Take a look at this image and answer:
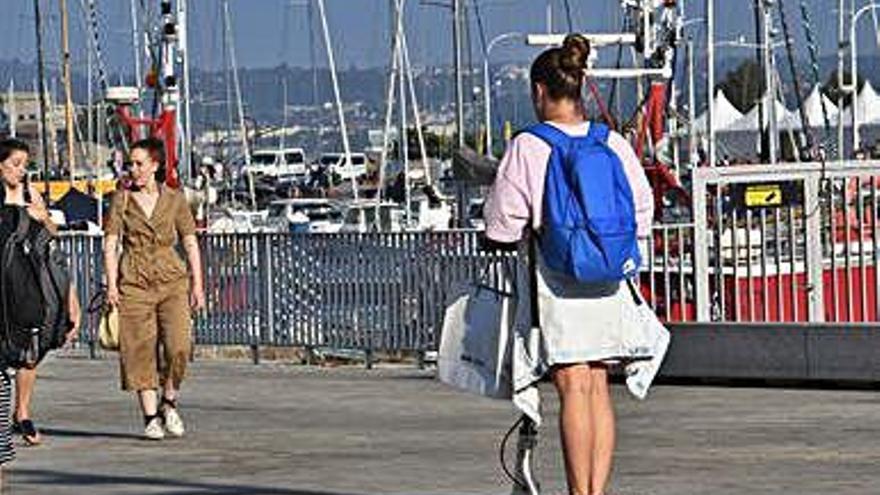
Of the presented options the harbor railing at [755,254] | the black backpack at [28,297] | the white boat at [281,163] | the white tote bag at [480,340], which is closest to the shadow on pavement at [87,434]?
the harbor railing at [755,254]

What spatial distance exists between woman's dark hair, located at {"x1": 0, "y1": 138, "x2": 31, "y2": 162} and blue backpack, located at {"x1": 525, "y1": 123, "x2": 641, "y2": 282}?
16.1ft

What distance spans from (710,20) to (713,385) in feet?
78.6

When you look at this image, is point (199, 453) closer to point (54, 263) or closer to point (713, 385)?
point (54, 263)

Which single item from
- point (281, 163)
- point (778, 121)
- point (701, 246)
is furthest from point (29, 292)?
point (281, 163)

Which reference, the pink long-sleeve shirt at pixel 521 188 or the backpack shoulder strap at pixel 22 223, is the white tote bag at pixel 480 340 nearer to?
the pink long-sleeve shirt at pixel 521 188

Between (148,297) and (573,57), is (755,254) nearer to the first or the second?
(148,297)

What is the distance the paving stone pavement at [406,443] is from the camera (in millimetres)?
14367

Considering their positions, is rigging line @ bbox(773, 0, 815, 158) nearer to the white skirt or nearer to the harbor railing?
the harbor railing

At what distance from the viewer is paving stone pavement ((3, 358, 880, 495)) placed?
1437 centimetres

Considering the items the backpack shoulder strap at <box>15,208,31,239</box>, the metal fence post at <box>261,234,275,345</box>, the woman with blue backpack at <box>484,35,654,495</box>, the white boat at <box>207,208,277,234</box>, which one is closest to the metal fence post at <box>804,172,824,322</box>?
the metal fence post at <box>261,234,275,345</box>

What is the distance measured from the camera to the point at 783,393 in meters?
20.2

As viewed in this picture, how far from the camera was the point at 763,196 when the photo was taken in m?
21.3

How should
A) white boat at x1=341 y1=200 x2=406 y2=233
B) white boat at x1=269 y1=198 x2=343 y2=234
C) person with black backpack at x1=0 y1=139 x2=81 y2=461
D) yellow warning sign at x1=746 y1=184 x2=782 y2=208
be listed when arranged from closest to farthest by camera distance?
person with black backpack at x1=0 y1=139 x2=81 y2=461 → yellow warning sign at x1=746 y1=184 x2=782 y2=208 → white boat at x1=341 y1=200 x2=406 y2=233 → white boat at x1=269 y1=198 x2=343 y2=234

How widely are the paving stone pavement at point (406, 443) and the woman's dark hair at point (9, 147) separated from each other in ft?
5.99
